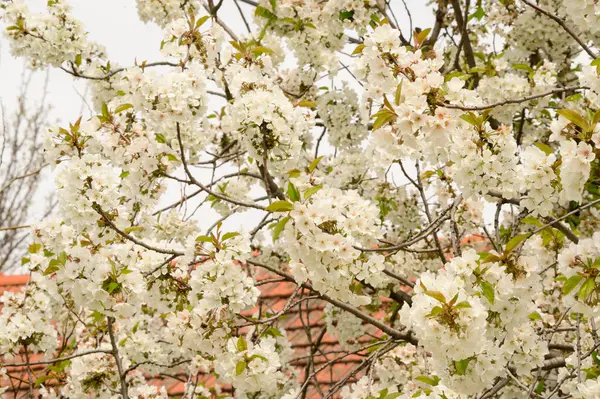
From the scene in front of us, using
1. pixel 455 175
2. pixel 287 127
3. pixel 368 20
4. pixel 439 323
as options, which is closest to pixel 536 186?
pixel 455 175

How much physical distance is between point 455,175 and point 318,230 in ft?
1.52

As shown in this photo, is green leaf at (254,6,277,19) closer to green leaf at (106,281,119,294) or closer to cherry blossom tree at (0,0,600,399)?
cherry blossom tree at (0,0,600,399)

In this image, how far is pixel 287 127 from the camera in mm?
2438

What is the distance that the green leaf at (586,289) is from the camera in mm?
1888

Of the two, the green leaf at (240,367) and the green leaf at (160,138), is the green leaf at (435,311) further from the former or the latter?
the green leaf at (160,138)

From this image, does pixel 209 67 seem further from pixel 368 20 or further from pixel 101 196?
pixel 368 20

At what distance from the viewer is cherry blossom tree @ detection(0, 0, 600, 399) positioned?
1.99m

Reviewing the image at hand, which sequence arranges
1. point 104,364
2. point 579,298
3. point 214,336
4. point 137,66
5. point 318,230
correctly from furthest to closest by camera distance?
point 104,364, point 137,66, point 214,336, point 318,230, point 579,298

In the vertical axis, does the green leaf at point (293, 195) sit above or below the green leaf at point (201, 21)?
below

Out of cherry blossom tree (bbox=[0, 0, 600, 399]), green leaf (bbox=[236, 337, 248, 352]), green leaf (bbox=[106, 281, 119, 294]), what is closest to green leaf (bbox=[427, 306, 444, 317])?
cherry blossom tree (bbox=[0, 0, 600, 399])

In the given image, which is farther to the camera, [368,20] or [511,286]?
[368,20]

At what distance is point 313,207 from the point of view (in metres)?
2.08

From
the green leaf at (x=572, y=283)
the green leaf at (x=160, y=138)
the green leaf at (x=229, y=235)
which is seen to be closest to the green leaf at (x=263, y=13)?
the green leaf at (x=160, y=138)

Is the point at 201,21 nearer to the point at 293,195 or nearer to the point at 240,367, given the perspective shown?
the point at 293,195
